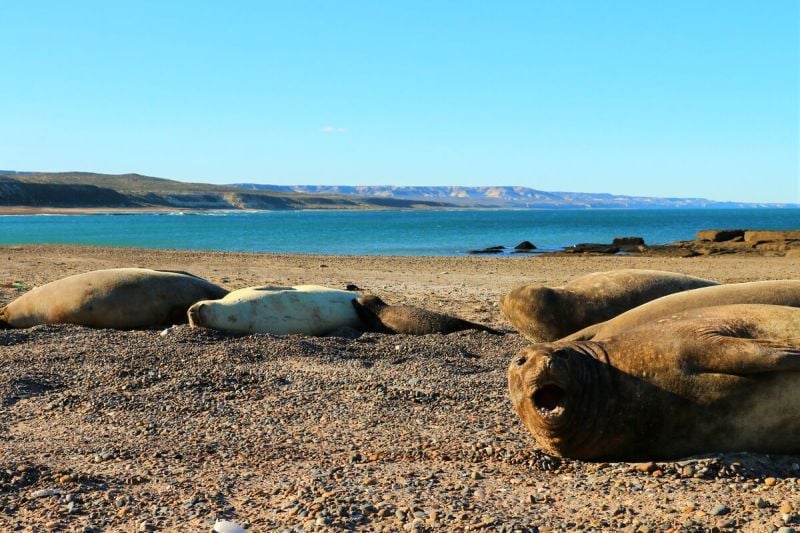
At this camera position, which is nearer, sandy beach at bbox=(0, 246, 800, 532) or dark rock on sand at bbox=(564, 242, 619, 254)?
sandy beach at bbox=(0, 246, 800, 532)

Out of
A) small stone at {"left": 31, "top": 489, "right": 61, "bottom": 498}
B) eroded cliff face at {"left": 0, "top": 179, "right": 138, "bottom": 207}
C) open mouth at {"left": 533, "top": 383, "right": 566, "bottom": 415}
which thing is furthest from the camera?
eroded cliff face at {"left": 0, "top": 179, "right": 138, "bottom": 207}

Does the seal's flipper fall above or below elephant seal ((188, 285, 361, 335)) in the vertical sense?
above

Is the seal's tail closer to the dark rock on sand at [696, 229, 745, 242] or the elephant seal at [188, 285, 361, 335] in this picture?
the elephant seal at [188, 285, 361, 335]

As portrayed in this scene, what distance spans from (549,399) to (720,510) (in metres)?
1.22

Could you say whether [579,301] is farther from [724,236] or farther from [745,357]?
[724,236]

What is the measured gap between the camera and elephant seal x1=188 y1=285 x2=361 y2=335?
10.3 metres

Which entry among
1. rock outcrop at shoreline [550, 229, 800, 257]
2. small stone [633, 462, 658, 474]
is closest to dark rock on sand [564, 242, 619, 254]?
rock outcrop at shoreline [550, 229, 800, 257]

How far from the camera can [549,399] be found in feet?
17.4

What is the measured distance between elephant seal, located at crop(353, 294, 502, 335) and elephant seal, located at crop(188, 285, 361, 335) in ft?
0.53

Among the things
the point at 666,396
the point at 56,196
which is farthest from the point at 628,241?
the point at 56,196

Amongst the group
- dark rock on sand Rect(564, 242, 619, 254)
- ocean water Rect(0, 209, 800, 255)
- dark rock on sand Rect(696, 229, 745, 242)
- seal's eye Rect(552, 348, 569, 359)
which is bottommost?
ocean water Rect(0, 209, 800, 255)

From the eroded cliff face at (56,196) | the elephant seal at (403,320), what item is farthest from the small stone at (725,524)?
the eroded cliff face at (56,196)

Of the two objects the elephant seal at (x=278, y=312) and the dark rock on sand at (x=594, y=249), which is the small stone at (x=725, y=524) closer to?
the elephant seal at (x=278, y=312)

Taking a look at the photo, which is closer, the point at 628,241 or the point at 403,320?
the point at 403,320
